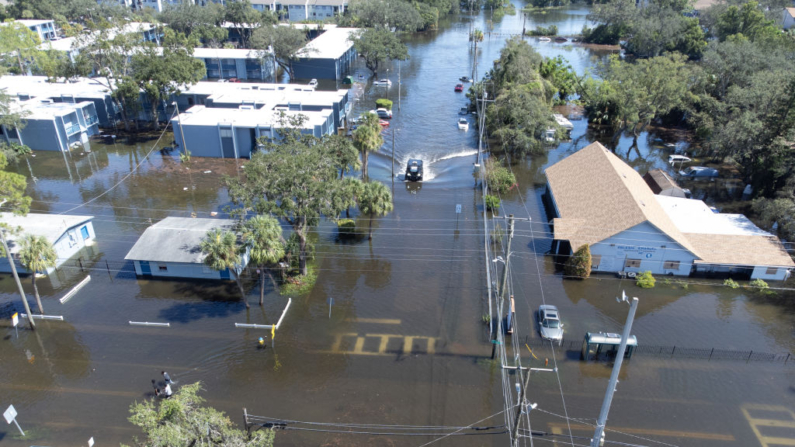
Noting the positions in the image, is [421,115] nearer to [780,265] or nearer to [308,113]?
[308,113]

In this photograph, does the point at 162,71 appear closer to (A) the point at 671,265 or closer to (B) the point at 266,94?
(B) the point at 266,94

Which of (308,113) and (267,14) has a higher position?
(267,14)

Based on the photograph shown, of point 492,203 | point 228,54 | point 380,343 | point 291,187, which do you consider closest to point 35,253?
point 291,187

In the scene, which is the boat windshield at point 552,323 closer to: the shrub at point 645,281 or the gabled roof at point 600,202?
the gabled roof at point 600,202

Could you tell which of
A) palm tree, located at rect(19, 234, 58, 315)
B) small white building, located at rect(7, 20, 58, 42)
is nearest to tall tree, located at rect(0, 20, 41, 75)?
small white building, located at rect(7, 20, 58, 42)

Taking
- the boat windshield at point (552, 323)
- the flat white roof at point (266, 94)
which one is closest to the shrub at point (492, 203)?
the boat windshield at point (552, 323)

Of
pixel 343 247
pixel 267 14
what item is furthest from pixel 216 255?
pixel 267 14

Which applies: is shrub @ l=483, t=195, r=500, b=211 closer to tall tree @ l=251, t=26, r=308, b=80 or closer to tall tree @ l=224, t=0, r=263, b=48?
tall tree @ l=251, t=26, r=308, b=80
